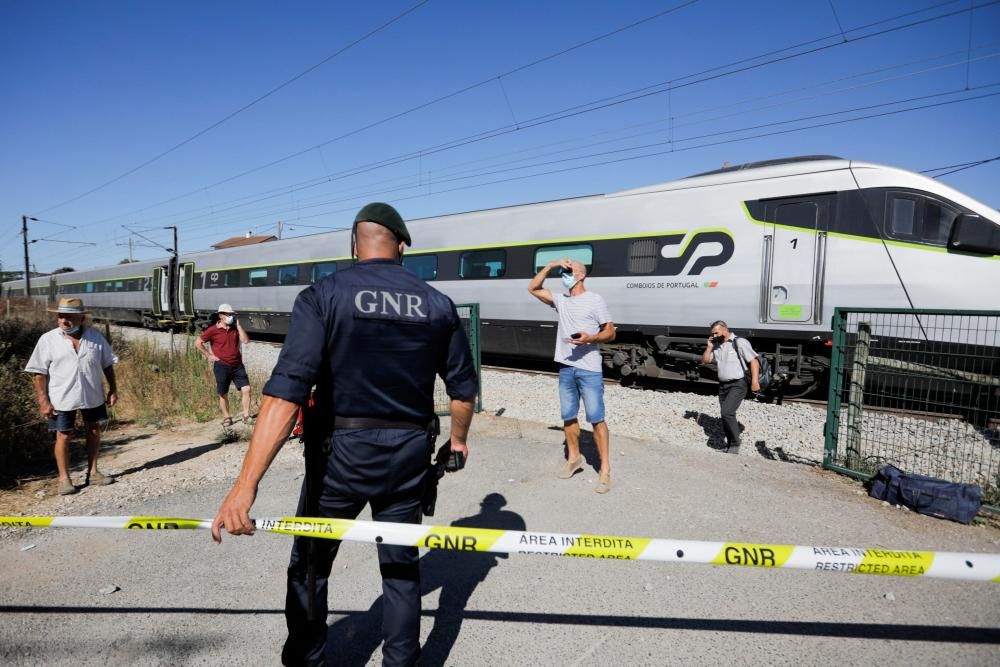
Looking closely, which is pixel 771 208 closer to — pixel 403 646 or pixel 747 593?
pixel 747 593

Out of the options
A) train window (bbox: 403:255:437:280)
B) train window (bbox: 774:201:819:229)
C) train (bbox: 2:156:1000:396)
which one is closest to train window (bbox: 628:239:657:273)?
train (bbox: 2:156:1000:396)

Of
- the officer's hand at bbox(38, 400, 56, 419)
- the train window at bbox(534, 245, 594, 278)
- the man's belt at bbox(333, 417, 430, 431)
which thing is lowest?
the officer's hand at bbox(38, 400, 56, 419)

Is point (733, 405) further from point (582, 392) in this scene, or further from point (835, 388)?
point (582, 392)

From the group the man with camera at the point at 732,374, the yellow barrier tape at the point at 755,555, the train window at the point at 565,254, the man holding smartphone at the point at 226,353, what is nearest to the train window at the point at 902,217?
the man with camera at the point at 732,374

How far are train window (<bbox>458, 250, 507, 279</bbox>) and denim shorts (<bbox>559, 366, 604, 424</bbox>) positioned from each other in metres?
7.04

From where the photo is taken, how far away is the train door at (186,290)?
22516 mm

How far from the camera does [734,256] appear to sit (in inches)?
343

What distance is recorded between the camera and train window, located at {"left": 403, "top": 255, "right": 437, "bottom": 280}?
1279cm

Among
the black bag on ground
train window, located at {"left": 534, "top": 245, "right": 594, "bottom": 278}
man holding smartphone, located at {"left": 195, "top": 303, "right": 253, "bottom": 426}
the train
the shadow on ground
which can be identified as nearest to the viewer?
the shadow on ground

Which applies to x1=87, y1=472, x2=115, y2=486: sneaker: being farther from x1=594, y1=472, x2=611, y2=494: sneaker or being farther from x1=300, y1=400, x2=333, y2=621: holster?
x1=594, y1=472, x2=611, y2=494: sneaker

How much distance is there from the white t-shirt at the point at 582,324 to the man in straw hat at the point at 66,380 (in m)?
4.08

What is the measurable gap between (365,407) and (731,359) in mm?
5152

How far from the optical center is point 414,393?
213 cm

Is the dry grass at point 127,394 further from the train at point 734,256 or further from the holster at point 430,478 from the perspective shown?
the holster at point 430,478
